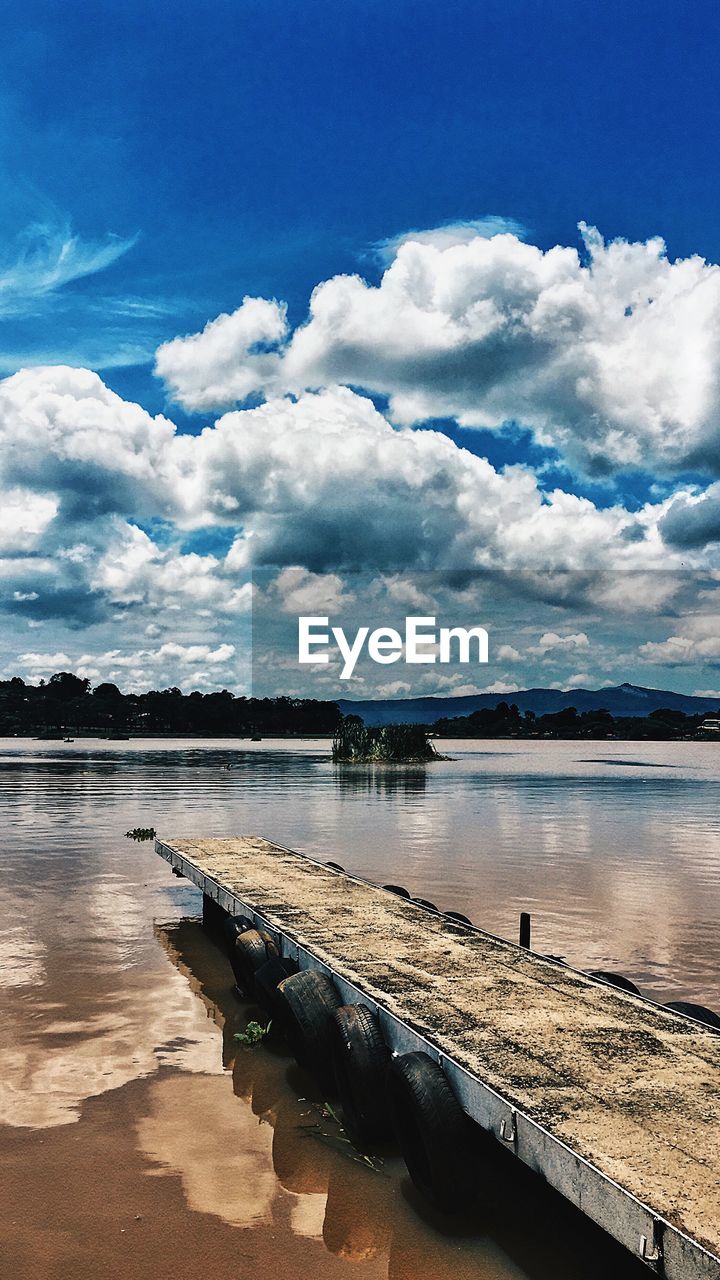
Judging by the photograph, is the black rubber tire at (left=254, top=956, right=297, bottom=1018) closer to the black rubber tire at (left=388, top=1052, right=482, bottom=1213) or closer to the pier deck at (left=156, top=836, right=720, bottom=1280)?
the pier deck at (left=156, top=836, right=720, bottom=1280)

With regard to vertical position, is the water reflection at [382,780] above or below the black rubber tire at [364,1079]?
below

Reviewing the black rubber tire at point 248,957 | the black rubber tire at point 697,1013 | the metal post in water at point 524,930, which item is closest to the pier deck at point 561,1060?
the black rubber tire at point 248,957

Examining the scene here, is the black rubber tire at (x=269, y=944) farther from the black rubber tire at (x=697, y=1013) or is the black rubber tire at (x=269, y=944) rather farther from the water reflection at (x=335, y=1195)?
the black rubber tire at (x=697, y=1013)

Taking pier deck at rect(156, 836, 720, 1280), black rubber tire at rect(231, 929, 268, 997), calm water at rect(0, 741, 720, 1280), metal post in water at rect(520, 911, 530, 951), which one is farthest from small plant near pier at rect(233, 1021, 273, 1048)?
metal post in water at rect(520, 911, 530, 951)

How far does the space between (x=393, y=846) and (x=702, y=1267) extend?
75.6 feet

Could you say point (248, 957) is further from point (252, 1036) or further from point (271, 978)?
point (252, 1036)

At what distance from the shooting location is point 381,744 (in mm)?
89688

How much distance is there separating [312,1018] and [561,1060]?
2743 mm

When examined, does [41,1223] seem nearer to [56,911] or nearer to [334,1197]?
[334,1197]

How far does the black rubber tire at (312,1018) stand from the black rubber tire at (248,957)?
1651 mm

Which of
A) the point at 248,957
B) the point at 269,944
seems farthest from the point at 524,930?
the point at 248,957

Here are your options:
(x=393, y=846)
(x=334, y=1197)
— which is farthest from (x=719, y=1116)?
(x=393, y=846)

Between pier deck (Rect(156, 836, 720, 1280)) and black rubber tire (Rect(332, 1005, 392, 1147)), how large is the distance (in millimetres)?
163

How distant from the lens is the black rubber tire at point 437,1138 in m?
6.32
